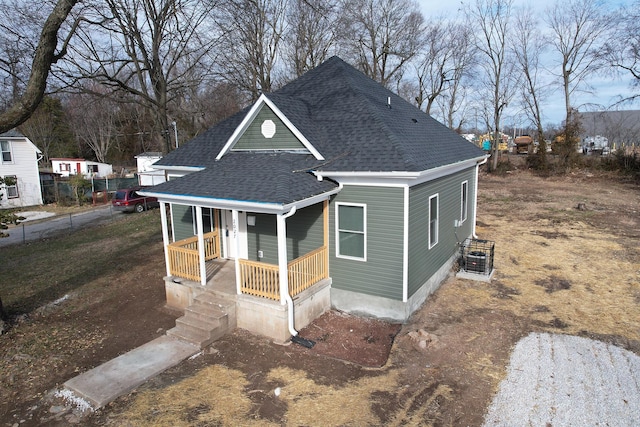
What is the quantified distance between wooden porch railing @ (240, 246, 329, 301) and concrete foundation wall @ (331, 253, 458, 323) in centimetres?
94

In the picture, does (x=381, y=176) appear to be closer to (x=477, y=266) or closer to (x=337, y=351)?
(x=337, y=351)

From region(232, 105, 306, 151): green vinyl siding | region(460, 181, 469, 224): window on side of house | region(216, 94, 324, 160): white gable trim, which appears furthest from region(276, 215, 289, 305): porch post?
region(460, 181, 469, 224): window on side of house

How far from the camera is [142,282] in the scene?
→ 42.0 feet

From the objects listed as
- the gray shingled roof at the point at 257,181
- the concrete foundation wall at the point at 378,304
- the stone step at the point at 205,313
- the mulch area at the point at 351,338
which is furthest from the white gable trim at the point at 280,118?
the stone step at the point at 205,313

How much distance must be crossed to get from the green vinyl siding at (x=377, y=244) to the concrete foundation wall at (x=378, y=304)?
15 cm

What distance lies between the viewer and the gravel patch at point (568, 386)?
6180 mm

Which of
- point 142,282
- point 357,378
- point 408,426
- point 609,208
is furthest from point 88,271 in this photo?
point 609,208

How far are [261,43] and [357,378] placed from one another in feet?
86.1

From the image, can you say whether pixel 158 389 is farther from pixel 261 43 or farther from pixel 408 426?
pixel 261 43

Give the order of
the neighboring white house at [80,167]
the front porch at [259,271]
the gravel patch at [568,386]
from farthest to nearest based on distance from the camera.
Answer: the neighboring white house at [80,167], the front porch at [259,271], the gravel patch at [568,386]

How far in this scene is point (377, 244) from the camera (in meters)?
9.77

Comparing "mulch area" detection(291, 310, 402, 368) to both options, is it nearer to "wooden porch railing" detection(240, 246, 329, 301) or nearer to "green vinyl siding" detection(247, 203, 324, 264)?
"wooden porch railing" detection(240, 246, 329, 301)

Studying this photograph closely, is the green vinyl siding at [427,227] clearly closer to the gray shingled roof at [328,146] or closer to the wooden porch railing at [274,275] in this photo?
the gray shingled roof at [328,146]

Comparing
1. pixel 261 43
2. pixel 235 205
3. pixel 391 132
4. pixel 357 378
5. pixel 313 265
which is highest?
pixel 261 43
